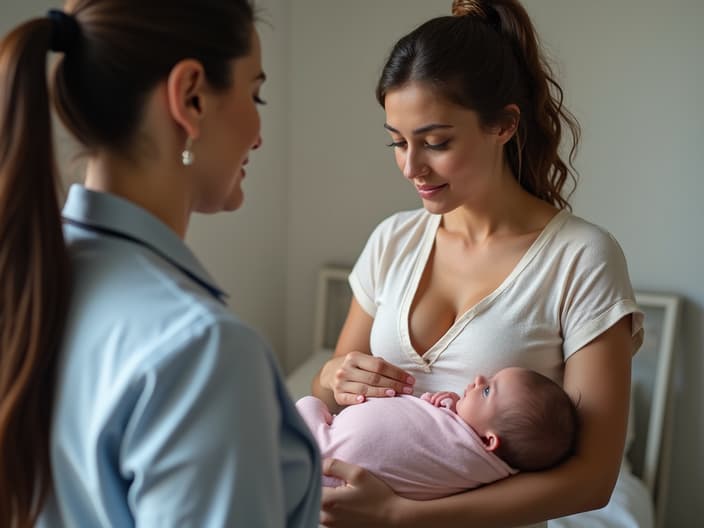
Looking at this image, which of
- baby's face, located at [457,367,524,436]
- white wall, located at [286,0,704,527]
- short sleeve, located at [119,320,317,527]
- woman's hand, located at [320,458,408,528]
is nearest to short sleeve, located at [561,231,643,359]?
baby's face, located at [457,367,524,436]

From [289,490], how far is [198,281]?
234mm

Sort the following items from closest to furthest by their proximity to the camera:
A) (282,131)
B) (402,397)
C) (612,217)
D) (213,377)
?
(213,377) < (402,397) < (612,217) < (282,131)

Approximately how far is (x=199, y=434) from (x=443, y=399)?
0.72 m

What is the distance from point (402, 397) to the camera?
1276 mm

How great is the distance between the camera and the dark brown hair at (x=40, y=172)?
682 mm

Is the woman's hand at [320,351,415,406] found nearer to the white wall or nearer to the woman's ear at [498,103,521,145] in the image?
the woman's ear at [498,103,521,145]

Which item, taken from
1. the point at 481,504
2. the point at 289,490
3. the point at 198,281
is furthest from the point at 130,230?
the point at 481,504

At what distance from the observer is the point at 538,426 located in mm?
1175

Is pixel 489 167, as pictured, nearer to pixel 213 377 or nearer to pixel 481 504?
pixel 481 504

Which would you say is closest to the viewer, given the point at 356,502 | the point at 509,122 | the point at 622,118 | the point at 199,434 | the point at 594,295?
the point at 199,434

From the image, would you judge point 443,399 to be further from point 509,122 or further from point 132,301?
point 132,301

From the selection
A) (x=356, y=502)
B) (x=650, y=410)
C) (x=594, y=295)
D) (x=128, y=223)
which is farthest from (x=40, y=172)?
(x=650, y=410)

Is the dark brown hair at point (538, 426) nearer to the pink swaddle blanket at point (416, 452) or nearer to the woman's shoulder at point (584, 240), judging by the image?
the pink swaddle blanket at point (416, 452)

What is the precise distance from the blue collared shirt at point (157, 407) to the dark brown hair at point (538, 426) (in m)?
0.59
